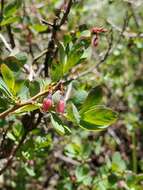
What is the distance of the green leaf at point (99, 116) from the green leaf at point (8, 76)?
189 mm

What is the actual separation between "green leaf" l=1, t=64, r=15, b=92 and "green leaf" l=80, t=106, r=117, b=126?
0.19 meters

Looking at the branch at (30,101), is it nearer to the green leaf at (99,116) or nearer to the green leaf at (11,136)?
the green leaf at (99,116)

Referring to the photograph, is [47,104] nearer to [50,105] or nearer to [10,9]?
[50,105]

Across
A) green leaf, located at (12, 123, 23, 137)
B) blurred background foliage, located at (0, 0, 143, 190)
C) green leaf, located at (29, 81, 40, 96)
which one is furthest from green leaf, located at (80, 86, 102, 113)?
green leaf, located at (12, 123, 23, 137)

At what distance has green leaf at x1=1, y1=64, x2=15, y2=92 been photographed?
1.09 metres

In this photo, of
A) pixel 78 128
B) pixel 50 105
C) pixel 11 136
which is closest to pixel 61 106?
pixel 50 105

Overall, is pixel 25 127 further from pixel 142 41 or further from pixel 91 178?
pixel 142 41

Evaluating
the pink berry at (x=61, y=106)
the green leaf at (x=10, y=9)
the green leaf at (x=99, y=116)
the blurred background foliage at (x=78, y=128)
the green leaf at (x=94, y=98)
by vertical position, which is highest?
the green leaf at (x=10, y=9)

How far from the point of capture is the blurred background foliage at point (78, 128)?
1672 mm

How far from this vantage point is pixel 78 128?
2.08 metres

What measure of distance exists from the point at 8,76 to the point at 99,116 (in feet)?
0.79

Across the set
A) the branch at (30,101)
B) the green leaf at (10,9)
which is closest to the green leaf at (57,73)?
the branch at (30,101)

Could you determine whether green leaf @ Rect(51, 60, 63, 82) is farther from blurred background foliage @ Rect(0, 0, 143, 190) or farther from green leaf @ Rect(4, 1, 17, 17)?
green leaf @ Rect(4, 1, 17, 17)

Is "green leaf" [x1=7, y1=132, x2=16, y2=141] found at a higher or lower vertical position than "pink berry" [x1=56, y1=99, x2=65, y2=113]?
lower
